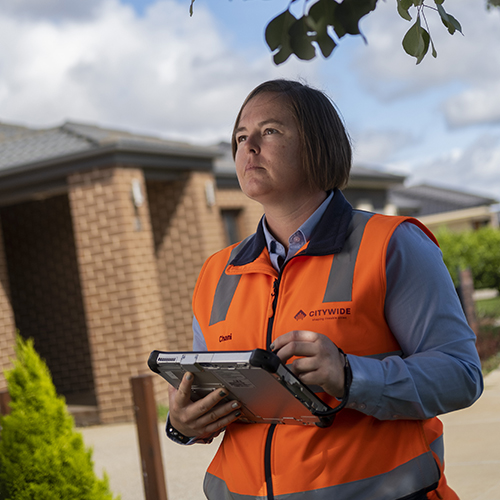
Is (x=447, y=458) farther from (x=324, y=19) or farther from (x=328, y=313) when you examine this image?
(x=324, y=19)

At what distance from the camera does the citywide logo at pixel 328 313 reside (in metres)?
1.74

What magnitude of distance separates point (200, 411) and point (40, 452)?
2.44 metres

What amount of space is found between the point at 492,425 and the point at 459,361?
575cm

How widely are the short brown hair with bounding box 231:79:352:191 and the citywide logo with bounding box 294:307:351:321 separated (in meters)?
0.47

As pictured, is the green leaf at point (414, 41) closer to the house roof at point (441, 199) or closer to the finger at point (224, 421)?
the finger at point (224, 421)

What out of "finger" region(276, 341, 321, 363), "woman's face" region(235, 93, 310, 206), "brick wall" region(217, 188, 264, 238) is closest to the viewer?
"finger" region(276, 341, 321, 363)

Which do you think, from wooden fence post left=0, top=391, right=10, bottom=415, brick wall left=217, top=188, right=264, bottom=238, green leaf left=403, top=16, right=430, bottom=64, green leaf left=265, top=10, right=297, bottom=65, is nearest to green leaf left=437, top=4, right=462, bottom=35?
green leaf left=403, top=16, right=430, bottom=64

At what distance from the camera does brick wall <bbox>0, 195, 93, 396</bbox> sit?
11.5m

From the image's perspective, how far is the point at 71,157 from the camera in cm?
912

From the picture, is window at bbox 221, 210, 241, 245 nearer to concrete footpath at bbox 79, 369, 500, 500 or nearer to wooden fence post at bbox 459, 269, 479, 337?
wooden fence post at bbox 459, 269, 479, 337

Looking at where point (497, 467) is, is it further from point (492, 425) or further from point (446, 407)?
point (446, 407)

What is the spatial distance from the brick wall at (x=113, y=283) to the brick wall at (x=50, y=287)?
227 cm

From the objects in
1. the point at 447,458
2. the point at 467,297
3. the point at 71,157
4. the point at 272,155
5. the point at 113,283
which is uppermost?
the point at 71,157

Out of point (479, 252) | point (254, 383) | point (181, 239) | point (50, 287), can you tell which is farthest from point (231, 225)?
point (479, 252)
